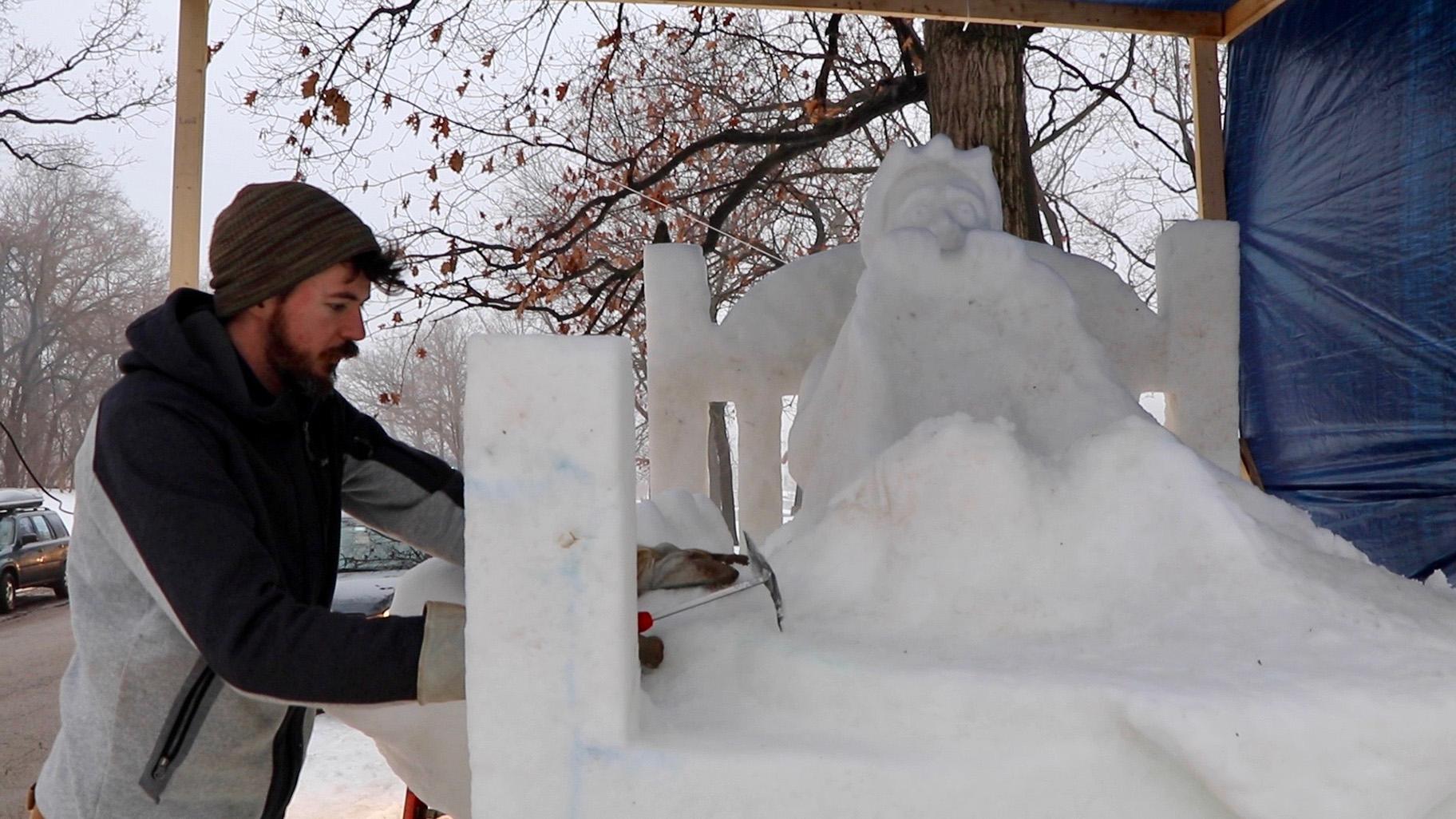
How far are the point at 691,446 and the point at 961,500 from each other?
1850 mm

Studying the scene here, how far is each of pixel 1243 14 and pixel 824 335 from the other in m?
2.19

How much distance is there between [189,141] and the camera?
132 inches

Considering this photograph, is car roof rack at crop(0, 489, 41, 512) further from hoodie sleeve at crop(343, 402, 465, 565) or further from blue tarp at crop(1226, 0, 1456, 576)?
blue tarp at crop(1226, 0, 1456, 576)

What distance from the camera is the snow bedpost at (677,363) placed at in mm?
3316

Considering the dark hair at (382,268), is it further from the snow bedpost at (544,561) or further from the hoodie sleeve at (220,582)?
the snow bedpost at (544,561)

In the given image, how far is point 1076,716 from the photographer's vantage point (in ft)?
3.88

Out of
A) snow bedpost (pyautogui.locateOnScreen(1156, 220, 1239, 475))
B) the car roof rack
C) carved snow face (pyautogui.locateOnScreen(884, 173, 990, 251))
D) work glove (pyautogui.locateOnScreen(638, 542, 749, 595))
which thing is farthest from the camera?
the car roof rack

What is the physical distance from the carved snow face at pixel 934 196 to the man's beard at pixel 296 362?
4.28 feet

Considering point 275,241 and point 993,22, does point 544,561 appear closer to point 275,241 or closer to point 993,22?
point 275,241

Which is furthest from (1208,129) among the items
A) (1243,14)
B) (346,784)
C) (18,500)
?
(18,500)

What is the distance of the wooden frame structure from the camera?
3312 mm

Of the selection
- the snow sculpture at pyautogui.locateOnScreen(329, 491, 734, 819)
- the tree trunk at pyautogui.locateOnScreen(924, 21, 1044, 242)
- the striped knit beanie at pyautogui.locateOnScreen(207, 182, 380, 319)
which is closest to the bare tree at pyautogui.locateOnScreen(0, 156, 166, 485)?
the tree trunk at pyautogui.locateOnScreen(924, 21, 1044, 242)

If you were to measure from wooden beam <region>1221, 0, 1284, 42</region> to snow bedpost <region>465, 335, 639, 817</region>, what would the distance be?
141 inches

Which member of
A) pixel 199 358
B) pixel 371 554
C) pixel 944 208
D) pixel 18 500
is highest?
pixel 944 208
